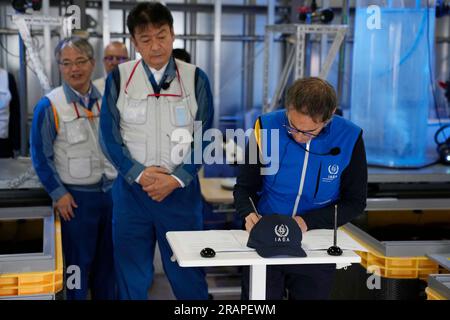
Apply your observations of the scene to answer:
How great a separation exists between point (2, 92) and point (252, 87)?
2.39 metres

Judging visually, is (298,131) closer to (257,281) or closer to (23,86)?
(257,281)

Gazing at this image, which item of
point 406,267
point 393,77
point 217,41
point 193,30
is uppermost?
point 193,30

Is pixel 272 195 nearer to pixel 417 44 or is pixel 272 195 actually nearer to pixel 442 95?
pixel 417 44

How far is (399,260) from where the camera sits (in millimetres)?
2150

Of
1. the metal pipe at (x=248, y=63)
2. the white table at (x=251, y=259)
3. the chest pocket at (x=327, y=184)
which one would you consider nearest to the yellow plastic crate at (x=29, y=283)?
the white table at (x=251, y=259)

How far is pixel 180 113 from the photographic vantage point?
2334 millimetres

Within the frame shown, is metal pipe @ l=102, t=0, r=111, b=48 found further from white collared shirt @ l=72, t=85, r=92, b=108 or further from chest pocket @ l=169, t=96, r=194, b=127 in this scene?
chest pocket @ l=169, t=96, r=194, b=127

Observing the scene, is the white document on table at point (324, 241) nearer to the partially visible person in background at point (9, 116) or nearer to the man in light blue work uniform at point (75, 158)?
the man in light blue work uniform at point (75, 158)

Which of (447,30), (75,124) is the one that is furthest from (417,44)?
(447,30)

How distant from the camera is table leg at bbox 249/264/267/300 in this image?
→ 5.31ft

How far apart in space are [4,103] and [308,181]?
3775 millimetres

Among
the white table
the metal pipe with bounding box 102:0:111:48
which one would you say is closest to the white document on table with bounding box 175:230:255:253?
the white table

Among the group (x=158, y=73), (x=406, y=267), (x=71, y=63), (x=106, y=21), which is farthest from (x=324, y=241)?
(x=106, y=21)

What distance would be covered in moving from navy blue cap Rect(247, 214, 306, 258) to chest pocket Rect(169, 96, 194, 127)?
832 millimetres
